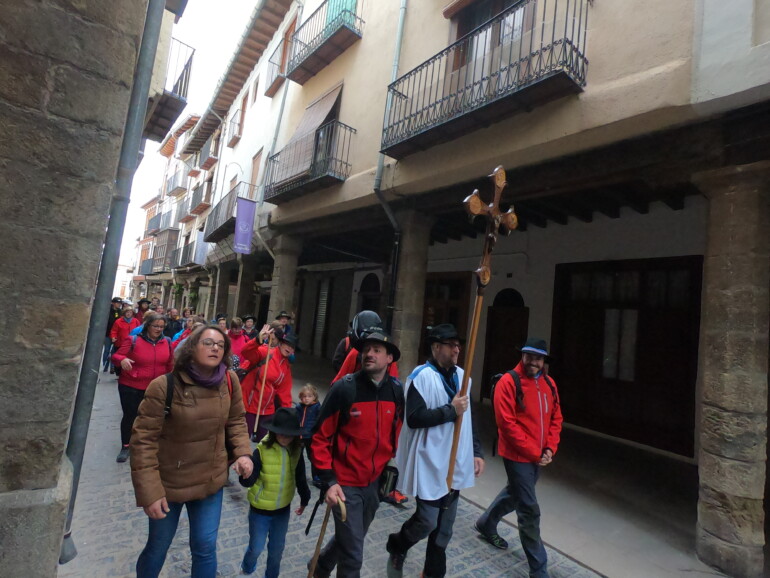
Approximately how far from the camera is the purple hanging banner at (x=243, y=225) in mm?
10953

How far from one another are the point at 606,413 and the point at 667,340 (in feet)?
5.27

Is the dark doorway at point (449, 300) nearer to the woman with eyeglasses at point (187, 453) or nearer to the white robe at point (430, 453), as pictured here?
the white robe at point (430, 453)

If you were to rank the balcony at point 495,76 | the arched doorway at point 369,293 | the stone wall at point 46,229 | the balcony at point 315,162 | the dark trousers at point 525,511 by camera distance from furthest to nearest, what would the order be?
the arched doorway at point 369,293 → the balcony at point 315,162 → the balcony at point 495,76 → the dark trousers at point 525,511 → the stone wall at point 46,229

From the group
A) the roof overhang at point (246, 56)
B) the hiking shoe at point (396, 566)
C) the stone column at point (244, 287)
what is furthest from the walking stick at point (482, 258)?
the roof overhang at point (246, 56)

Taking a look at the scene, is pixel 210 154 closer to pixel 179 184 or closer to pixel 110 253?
pixel 179 184

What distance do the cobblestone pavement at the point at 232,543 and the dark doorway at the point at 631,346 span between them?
13.8ft

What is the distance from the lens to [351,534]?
95.5 inches

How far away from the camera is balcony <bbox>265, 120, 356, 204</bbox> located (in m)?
8.16

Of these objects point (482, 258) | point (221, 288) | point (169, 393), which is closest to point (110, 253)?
point (169, 393)

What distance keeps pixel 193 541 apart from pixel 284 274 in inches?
333

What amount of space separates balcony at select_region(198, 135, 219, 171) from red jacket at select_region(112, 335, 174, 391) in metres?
17.6

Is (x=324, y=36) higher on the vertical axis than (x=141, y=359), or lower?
higher

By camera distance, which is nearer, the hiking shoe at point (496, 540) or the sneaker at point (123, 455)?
the hiking shoe at point (496, 540)

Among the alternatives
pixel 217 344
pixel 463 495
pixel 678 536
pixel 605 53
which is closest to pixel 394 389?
pixel 217 344
